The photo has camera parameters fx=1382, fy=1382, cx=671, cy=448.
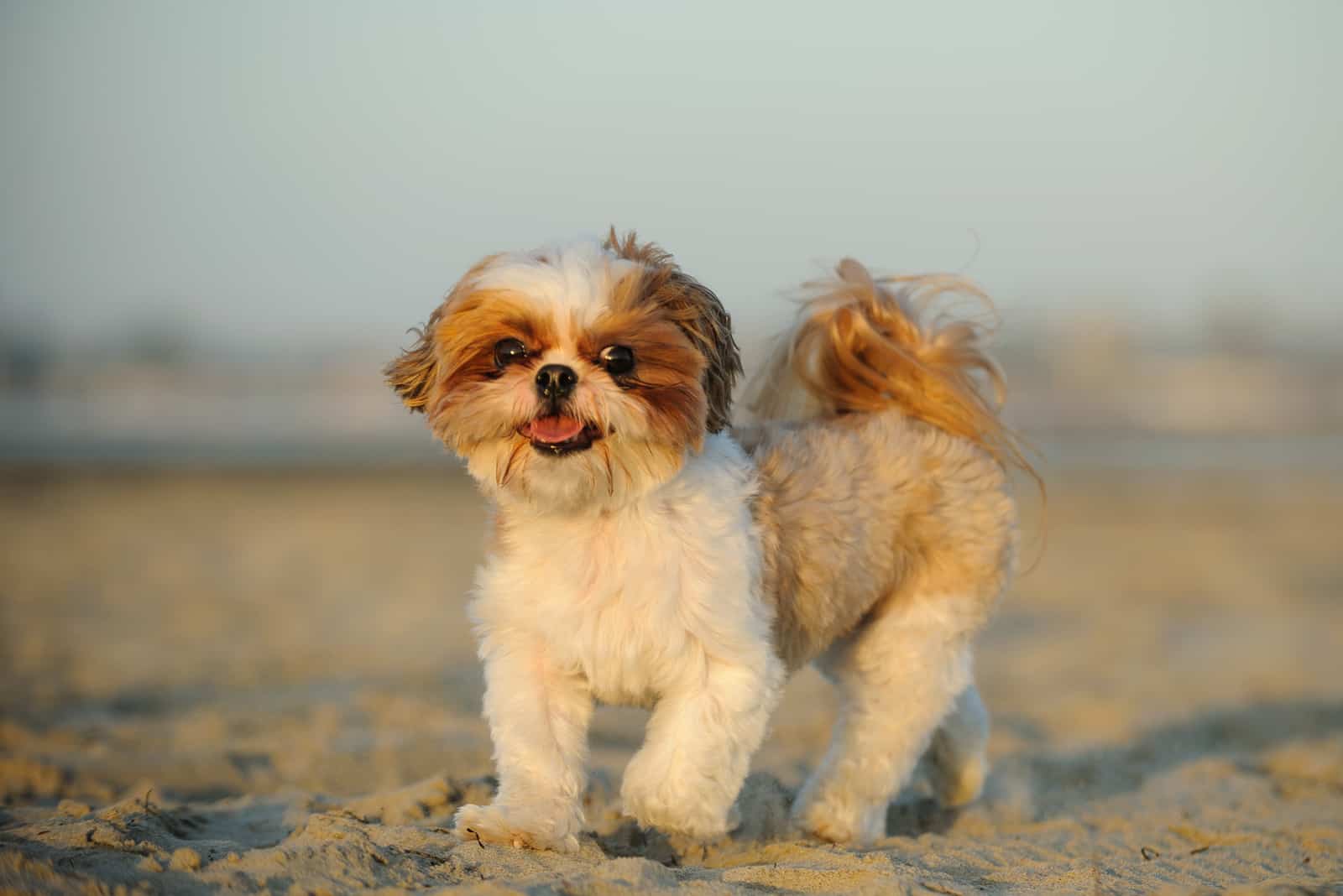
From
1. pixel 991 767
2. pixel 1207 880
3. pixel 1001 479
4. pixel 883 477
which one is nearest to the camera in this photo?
pixel 1207 880

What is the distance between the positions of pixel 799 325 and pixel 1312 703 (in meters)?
4.17

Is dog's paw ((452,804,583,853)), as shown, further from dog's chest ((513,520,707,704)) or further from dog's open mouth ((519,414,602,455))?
dog's open mouth ((519,414,602,455))

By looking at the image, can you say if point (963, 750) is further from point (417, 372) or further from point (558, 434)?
point (417, 372)

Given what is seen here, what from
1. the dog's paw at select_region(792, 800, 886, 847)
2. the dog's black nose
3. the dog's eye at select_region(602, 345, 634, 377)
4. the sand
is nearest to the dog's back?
the dog's paw at select_region(792, 800, 886, 847)

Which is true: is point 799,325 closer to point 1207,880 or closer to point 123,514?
point 1207,880

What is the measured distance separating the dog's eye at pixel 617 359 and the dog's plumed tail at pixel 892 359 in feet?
4.43

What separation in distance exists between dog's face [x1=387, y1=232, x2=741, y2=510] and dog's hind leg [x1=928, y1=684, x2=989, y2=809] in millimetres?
1883

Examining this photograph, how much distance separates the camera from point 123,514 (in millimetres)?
15492

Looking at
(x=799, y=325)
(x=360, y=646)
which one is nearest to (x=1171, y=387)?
(x=360, y=646)

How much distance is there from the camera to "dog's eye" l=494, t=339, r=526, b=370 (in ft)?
12.3

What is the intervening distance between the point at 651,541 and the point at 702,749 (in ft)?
1.98

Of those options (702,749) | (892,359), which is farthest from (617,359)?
(892,359)

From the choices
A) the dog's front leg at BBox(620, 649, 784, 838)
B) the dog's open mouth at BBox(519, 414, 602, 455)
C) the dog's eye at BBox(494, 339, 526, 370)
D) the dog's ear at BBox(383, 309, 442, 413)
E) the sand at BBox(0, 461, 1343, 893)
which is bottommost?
the sand at BBox(0, 461, 1343, 893)

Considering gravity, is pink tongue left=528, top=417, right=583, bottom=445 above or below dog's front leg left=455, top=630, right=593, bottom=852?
above
